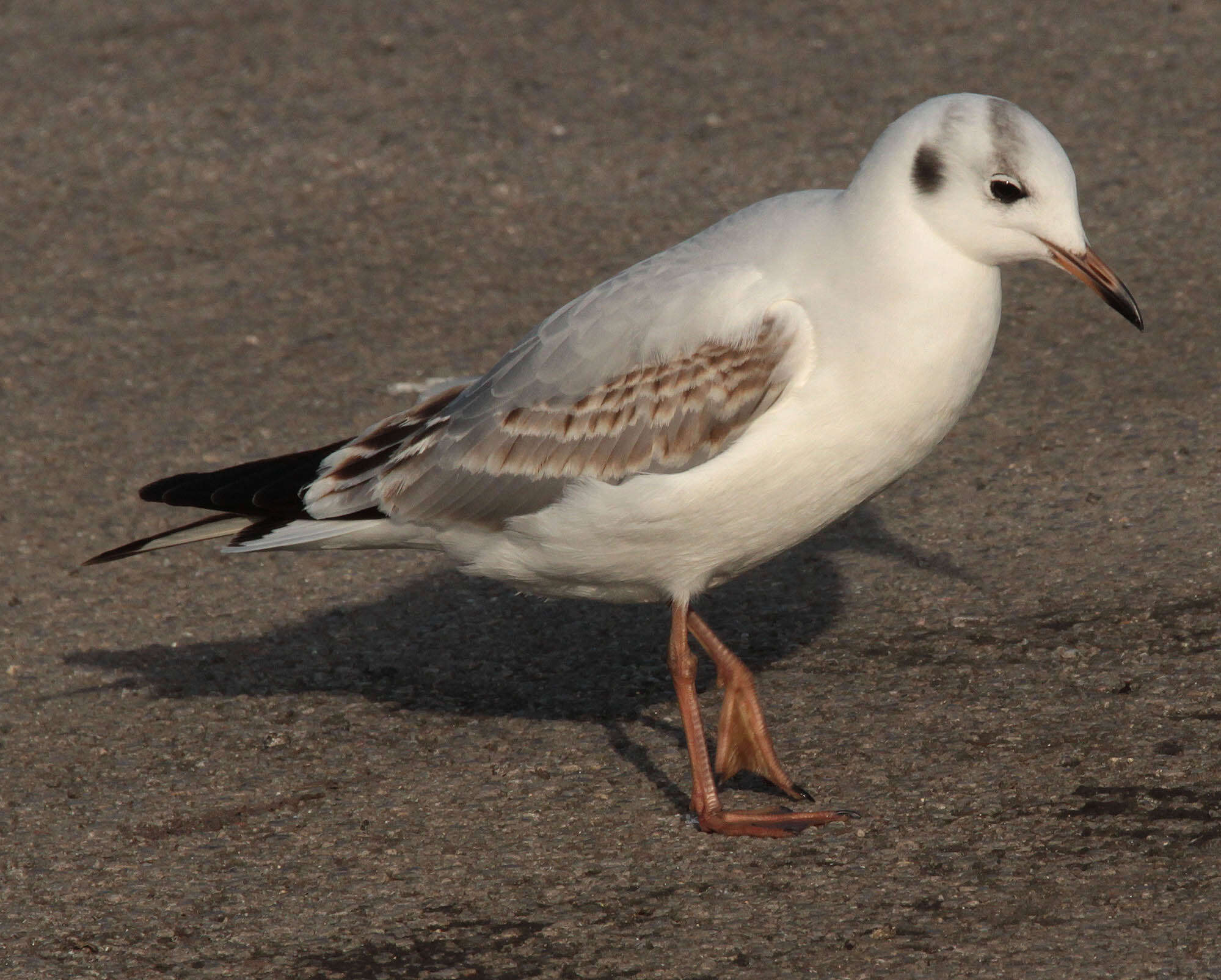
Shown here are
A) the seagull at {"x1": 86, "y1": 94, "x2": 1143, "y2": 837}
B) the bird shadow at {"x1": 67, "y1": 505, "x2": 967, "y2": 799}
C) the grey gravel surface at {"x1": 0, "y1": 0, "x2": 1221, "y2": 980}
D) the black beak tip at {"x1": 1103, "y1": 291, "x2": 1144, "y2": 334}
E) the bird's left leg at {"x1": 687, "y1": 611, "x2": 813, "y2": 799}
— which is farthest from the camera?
the bird shadow at {"x1": 67, "y1": 505, "x2": 967, "y2": 799}

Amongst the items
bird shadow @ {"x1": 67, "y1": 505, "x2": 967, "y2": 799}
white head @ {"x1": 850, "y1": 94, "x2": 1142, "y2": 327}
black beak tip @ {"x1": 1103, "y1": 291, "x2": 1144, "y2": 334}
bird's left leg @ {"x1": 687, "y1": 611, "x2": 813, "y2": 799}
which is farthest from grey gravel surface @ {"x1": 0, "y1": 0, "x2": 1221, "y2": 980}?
white head @ {"x1": 850, "y1": 94, "x2": 1142, "y2": 327}

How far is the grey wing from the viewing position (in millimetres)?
4758

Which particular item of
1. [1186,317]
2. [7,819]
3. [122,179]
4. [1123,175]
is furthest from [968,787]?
[122,179]

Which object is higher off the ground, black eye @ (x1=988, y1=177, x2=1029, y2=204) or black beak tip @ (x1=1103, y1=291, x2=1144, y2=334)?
black eye @ (x1=988, y1=177, x2=1029, y2=204)

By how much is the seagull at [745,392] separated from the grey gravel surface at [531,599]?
50 centimetres

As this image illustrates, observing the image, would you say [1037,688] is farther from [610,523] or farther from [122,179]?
[122,179]

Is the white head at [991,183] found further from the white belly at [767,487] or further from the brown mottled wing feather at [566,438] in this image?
the brown mottled wing feather at [566,438]

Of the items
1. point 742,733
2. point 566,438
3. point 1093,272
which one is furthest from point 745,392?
point 742,733

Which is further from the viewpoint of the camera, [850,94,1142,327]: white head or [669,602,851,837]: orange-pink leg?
[669,602,851,837]: orange-pink leg

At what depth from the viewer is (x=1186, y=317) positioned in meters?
7.62

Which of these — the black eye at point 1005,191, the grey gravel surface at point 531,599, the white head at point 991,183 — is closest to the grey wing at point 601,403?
the white head at point 991,183

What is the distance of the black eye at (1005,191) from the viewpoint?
4.59 meters

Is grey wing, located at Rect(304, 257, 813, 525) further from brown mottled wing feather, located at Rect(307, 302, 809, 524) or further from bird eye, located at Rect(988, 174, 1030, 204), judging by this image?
bird eye, located at Rect(988, 174, 1030, 204)

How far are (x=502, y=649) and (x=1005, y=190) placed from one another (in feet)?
8.09
